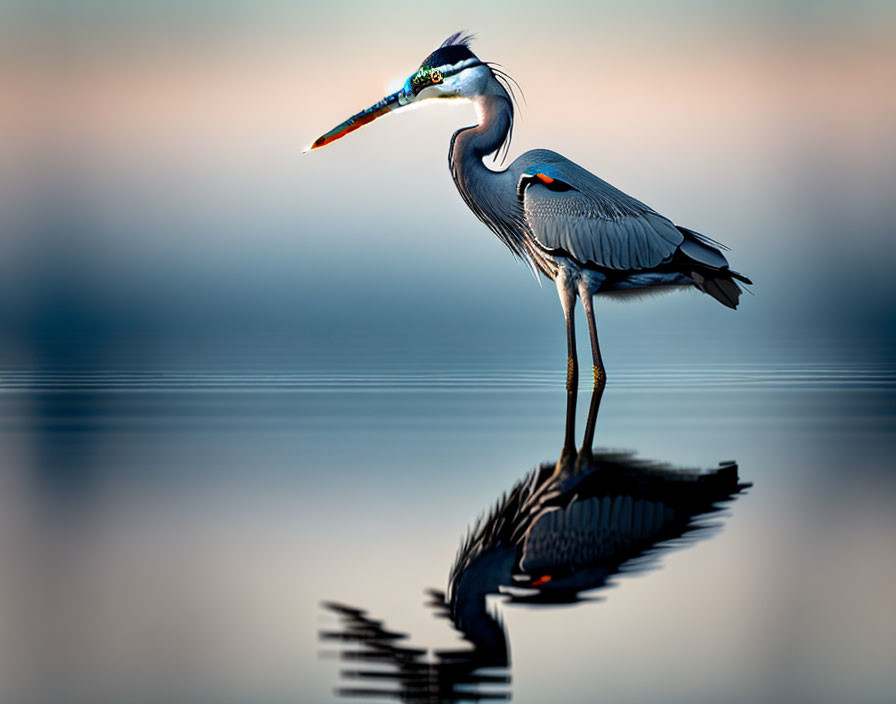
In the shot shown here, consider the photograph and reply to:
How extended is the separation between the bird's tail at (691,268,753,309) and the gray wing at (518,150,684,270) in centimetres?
41

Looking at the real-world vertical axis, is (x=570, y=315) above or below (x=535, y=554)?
above

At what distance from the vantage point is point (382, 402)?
8.98 metres

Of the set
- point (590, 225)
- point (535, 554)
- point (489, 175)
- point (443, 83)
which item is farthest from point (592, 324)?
point (535, 554)

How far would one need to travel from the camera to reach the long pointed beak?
11.3m

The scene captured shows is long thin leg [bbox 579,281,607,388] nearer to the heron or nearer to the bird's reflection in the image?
the heron

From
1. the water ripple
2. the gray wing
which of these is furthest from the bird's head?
the water ripple

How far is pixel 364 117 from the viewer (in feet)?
37.4

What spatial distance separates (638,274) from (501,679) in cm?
800

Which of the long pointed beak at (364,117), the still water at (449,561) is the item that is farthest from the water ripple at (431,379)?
the still water at (449,561)

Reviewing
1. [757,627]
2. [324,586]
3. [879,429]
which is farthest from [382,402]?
[757,627]

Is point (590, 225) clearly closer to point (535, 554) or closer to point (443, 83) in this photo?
point (443, 83)

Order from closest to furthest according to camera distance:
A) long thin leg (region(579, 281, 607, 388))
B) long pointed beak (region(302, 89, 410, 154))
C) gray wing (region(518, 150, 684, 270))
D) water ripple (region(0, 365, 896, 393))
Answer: gray wing (region(518, 150, 684, 270)) < long thin leg (region(579, 281, 607, 388)) < water ripple (region(0, 365, 896, 393)) < long pointed beak (region(302, 89, 410, 154))

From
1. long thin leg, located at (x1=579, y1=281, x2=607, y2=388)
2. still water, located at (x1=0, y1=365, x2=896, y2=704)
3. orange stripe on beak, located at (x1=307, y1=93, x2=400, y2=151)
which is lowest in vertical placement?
still water, located at (x1=0, y1=365, x2=896, y2=704)

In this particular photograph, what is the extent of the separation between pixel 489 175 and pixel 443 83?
3.89 feet
